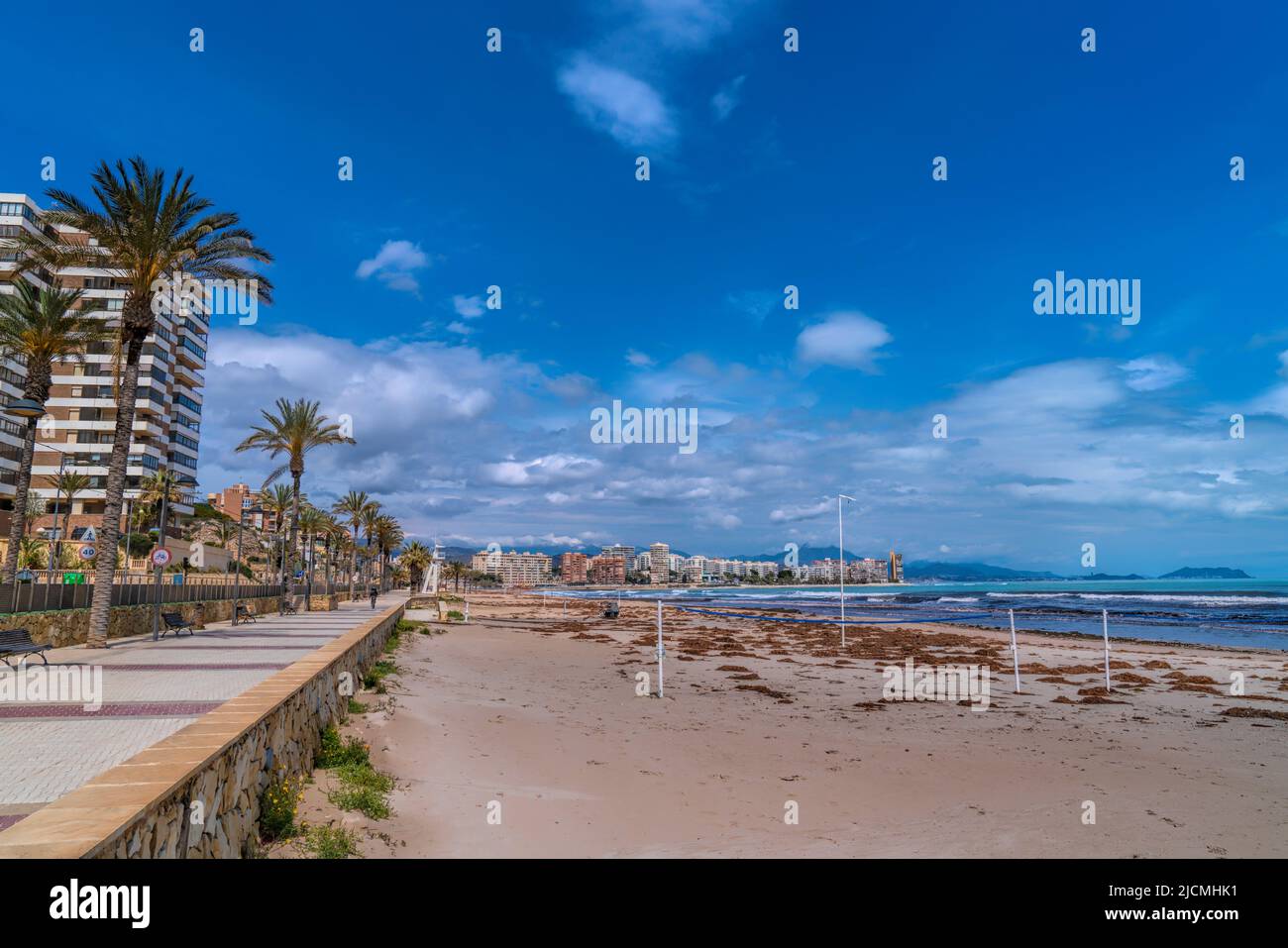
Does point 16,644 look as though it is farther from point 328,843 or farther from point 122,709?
point 328,843

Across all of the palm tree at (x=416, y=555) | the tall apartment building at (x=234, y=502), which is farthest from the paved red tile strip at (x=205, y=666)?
the tall apartment building at (x=234, y=502)

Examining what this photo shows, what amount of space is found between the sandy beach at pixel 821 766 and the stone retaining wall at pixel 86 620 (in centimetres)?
763

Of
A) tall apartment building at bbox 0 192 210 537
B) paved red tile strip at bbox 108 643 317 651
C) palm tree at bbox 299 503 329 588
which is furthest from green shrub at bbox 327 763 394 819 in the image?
tall apartment building at bbox 0 192 210 537

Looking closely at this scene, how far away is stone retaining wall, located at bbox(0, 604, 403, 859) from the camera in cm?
295

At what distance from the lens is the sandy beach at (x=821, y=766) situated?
6820 millimetres

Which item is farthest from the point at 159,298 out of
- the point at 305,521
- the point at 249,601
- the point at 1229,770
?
the point at 305,521

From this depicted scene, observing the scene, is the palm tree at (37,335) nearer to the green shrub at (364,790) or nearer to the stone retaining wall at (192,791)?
the green shrub at (364,790)

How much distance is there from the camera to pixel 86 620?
1716cm

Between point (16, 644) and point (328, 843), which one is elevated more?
point (16, 644)

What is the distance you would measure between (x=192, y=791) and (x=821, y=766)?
8.09m

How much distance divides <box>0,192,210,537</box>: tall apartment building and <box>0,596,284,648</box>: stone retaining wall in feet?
143

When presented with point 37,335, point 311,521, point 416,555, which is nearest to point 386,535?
point 416,555
